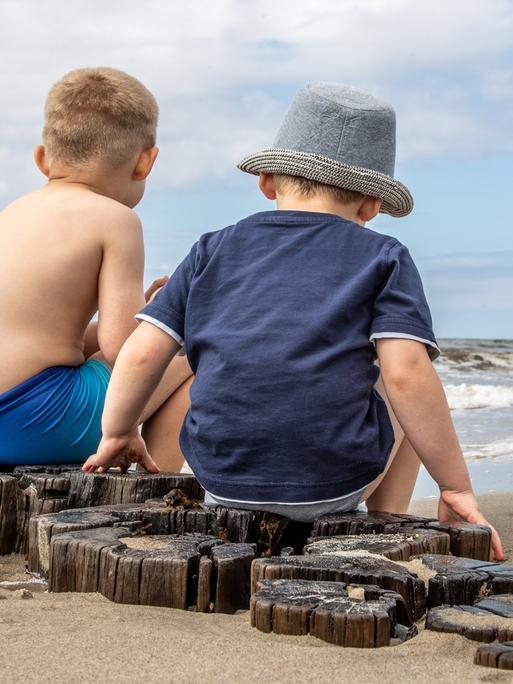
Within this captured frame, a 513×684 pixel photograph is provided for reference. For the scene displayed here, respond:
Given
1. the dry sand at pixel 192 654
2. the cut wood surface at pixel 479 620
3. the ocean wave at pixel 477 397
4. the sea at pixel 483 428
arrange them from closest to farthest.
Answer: the dry sand at pixel 192 654 < the cut wood surface at pixel 479 620 < the sea at pixel 483 428 < the ocean wave at pixel 477 397

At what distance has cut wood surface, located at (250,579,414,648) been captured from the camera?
1.91m

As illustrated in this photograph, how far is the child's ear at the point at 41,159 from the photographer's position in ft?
13.2

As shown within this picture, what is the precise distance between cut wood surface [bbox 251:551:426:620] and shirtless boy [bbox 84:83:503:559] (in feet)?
1.44

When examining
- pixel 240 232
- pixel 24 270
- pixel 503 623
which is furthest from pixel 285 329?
pixel 24 270

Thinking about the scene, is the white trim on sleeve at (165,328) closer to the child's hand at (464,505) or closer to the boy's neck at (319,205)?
the boy's neck at (319,205)

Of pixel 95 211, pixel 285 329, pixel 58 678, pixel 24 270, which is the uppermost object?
pixel 95 211

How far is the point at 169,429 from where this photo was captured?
12.9 ft

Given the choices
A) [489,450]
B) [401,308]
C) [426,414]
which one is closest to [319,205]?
[401,308]

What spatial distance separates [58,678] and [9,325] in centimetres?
216

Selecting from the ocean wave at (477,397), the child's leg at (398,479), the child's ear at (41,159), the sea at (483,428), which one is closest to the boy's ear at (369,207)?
the child's leg at (398,479)

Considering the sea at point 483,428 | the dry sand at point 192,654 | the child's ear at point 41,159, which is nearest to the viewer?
the dry sand at point 192,654

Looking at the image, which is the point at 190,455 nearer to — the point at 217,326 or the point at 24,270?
the point at 217,326

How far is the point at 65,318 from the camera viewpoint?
374 cm

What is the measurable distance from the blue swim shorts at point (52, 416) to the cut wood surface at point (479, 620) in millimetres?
2046
